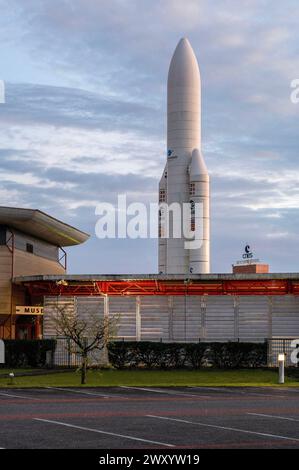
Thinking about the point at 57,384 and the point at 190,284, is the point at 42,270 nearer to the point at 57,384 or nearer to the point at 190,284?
the point at 190,284

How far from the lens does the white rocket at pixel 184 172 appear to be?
5844cm

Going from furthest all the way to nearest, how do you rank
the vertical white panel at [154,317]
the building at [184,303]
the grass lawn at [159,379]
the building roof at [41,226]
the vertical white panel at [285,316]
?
the building roof at [41,226], the vertical white panel at [154,317], the building at [184,303], the vertical white panel at [285,316], the grass lawn at [159,379]

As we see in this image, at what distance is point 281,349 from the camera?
43844 mm

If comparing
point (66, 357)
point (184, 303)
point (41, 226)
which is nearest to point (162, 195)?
point (41, 226)

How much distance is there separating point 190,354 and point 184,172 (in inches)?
760

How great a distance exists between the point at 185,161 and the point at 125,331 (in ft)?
50.4

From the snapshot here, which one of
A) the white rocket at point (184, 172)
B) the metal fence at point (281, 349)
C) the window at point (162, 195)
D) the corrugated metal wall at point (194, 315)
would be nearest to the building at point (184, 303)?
the corrugated metal wall at point (194, 315)

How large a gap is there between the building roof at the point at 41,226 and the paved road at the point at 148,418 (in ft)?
70.7

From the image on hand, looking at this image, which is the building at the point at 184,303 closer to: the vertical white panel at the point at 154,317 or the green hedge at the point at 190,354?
the vertical white panel at the point at 154,317


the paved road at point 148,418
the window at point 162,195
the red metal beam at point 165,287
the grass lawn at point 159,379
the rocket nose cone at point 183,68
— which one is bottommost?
the paved road at point 148,418

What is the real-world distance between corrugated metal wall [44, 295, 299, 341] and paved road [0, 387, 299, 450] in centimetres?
1815

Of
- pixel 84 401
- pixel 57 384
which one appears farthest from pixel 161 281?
pixel 84 401
